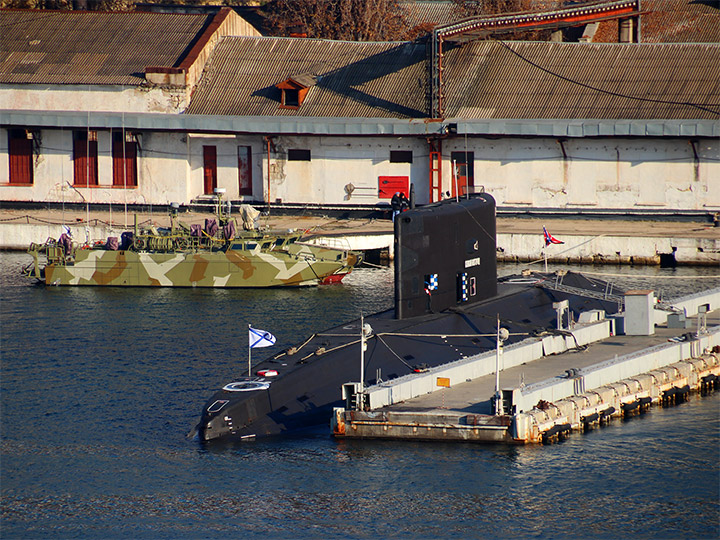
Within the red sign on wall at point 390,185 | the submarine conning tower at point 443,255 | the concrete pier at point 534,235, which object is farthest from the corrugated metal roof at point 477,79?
the submarine conning tower at point 443,255

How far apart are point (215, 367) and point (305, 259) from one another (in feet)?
50.8

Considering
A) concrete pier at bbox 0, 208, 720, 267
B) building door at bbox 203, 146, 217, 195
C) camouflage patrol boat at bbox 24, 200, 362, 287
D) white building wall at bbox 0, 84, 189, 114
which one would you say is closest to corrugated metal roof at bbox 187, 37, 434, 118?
white building wall at bbox 0, 84, 189, 114

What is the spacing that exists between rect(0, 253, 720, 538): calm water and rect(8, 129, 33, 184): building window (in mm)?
35559

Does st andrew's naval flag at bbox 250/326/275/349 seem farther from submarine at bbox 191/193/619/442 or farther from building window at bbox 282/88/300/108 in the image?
building window at bbox 282/88/300/108

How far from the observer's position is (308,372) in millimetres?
32469

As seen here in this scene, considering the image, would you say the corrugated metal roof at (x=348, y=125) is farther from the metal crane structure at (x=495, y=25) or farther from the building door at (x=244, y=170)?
the building door at (x=244, y=170)

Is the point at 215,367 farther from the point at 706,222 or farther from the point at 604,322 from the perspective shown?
the point at 706,222

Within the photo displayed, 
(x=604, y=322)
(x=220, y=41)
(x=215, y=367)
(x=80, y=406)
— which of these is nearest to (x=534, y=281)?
(x=604, y=322)

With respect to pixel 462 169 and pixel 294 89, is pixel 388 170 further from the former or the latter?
pixel 294 89

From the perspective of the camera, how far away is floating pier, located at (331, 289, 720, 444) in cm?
3033

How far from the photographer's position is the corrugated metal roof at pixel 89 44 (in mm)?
72750

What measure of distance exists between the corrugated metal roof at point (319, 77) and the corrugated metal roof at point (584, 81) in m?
2.51

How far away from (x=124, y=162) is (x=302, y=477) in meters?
46.3

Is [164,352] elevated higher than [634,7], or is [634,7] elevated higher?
[634,7]
